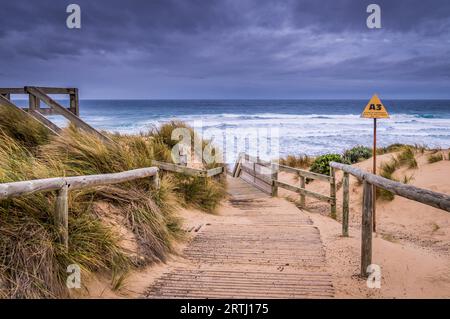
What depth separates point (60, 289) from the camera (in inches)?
147

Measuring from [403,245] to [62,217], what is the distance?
17.6 feet

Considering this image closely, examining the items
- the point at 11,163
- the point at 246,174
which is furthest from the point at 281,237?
the point at 246,174

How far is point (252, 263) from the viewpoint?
5430 mm

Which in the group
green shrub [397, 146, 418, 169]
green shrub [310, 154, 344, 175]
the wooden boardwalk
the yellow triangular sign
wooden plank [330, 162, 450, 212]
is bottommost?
the wooden boardwalk

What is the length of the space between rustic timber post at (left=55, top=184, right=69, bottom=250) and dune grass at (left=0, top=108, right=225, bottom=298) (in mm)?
61

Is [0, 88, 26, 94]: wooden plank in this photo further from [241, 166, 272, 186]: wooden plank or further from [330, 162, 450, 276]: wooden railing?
[241, 166, 272, 186]: wooden plank

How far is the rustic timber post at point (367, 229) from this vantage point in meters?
4.84

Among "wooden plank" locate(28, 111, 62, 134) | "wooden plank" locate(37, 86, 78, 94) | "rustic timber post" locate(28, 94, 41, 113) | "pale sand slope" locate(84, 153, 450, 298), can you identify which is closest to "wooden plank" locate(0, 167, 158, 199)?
"pale sand slope" locate(84, 153, 450, 298)

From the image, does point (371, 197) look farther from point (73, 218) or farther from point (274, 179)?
point (274, 179)

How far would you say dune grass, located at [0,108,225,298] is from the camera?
367 centimetres

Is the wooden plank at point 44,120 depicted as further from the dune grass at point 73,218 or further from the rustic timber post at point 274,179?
the rustic timber post at point 274,179

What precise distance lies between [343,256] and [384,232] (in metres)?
3.96

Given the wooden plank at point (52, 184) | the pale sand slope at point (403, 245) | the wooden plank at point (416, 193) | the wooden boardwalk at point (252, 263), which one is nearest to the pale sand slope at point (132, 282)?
the wooden boardwalk at point (252, 263)
